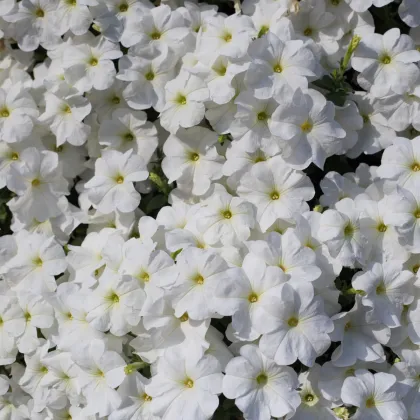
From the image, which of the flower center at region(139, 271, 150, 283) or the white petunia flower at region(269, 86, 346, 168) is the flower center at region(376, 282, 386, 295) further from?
the flower center at region(139, 271, 150, 283)

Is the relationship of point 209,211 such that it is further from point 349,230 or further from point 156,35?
point 156,35

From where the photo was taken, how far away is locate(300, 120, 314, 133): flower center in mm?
2513

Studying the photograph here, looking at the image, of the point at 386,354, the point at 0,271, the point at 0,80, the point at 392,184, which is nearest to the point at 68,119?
the point at 0,80

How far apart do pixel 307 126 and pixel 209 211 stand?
1.49 ft

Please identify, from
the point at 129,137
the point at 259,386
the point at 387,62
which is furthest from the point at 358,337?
the point at 129,137

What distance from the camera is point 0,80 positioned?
9.62 feet

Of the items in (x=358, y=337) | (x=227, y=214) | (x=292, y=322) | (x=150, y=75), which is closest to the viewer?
(x=292, y=322)

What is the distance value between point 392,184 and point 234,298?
703 millimetres

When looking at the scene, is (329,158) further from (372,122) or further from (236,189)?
(236,189)

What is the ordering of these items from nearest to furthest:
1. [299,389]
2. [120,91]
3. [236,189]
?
[299,389]
[236,189]
[120,91]

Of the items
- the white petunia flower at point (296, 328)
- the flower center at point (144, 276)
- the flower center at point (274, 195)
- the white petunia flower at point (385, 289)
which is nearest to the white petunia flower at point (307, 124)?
the flower center at point (274, 195)

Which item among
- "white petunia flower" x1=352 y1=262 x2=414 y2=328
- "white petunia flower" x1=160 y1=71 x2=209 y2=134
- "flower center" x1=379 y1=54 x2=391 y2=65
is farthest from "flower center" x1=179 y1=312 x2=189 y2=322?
"flower center" x1=379 y1=54 x2=391 y2=65

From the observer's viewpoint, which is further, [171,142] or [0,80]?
[0,80]

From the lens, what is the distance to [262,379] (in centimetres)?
230
